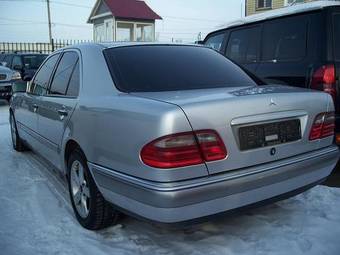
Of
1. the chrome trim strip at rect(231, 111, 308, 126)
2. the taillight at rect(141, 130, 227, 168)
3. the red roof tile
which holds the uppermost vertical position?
the red roof tile

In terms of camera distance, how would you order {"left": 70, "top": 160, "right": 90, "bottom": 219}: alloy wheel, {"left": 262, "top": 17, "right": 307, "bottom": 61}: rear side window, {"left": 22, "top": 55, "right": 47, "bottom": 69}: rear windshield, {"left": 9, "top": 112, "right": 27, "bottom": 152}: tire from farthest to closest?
A: {"left": 22, "top": 55, "right": 47, "bottom": 69}: rear windshield → {"left": 9, "top": 112, "right": 27, "bottom": 152}: tire → {"left": 262, "top": 17, "right": 307, "bottom": 61}: rear side window → {"left": 70, "top": 160, "right": 90, "bottom": 219}: alloy wheel

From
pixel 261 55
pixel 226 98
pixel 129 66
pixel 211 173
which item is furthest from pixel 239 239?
pixel 261 55

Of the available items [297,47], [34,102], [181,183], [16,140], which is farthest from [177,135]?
[16,140]

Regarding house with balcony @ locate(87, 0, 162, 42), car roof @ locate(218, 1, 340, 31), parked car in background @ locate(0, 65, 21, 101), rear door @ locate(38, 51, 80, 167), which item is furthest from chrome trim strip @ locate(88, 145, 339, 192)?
house with balcony @ locate(87, 0, 162, 42)

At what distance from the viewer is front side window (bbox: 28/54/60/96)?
4949 millimetres

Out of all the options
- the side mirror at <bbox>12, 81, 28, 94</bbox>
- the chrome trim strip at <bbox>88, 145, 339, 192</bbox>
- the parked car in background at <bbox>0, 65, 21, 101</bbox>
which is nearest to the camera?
the chrome trim strip at <bbox>88, 145, 339, 192</bbox>

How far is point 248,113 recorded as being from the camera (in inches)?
117

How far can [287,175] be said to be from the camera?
3.20 meters

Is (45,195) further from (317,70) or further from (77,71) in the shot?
(317,70)

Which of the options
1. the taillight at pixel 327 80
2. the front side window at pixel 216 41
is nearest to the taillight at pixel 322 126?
the taillight at pixel 327 80

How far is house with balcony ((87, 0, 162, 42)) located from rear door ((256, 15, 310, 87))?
19183 millimetres

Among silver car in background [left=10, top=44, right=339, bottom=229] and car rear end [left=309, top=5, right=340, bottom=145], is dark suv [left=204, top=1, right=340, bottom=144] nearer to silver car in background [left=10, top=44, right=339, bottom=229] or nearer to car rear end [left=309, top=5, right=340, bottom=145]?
car rear end [left=309, top=5, right=340, bottom=145]

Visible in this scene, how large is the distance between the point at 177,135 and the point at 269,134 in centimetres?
73

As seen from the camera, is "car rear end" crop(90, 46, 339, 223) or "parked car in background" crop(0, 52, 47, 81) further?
"parked car in background" crop(0, 52, 47, 81)
